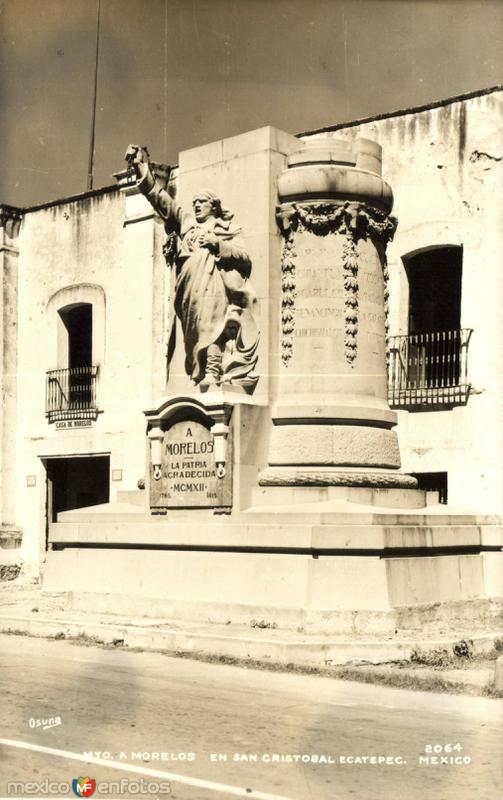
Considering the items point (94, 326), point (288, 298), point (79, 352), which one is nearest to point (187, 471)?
point (288, 298)

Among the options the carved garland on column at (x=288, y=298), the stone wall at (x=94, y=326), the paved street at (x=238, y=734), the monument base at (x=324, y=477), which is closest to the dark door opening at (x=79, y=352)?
the stone wall at (x=94, y=326)

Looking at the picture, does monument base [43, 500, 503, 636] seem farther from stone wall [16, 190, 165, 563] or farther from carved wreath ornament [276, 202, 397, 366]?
stone wall [16, 190, 165, 563]

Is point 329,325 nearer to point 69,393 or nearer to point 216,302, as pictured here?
point 216,302

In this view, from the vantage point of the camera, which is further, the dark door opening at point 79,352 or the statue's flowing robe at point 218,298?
the dark door opening at point 79,352

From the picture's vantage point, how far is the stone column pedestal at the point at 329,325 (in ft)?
41.6

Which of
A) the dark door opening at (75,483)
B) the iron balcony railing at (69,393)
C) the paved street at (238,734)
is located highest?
the iron balcony railing at (69,393)

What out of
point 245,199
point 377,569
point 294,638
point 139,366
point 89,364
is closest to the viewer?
point 294,638

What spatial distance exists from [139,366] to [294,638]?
12472 mm

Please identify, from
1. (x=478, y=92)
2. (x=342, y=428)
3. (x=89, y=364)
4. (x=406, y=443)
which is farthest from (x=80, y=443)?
(x=342, y=428)

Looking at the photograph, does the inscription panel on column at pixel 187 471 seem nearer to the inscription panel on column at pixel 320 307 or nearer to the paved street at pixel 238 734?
the inscription panel on column at pixel 320 307

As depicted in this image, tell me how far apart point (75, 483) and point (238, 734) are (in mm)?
18655

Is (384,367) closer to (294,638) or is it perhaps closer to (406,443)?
(294,638)

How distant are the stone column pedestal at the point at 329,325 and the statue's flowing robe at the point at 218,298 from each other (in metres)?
0.39

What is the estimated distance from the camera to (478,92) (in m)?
18.0
